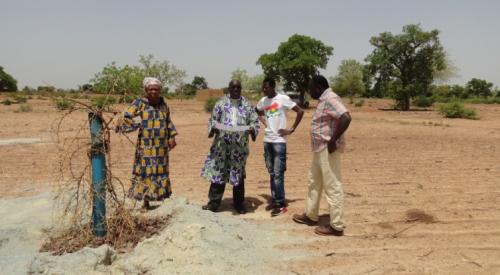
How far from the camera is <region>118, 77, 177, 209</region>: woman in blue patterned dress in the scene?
4.79 m

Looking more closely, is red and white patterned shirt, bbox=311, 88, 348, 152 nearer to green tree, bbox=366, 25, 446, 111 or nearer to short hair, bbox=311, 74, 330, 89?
short hair, bbox=311, 74, 330, 89

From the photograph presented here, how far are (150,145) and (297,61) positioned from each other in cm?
2676

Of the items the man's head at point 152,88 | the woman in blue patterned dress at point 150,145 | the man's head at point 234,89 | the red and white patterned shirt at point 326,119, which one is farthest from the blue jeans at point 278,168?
the man's head at point 152,88

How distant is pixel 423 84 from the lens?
30.0 metres

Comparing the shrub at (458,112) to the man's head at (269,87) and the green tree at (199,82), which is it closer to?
the man's head at (269,87)

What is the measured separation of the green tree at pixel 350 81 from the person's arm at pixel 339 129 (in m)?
57.2

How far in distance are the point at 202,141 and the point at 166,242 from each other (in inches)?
330

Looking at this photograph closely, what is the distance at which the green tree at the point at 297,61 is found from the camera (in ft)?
101

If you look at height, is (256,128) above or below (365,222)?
above

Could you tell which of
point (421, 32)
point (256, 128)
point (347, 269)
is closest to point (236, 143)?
point (256, 128)

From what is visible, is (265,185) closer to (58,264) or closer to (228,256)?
(228,256)

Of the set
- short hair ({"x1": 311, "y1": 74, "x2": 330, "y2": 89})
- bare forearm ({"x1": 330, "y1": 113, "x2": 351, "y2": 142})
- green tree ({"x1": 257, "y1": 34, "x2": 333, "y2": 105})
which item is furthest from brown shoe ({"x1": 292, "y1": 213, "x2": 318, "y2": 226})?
green tree ({"x1": 257, "y1": 34, "x2": 333, "y2": 105})

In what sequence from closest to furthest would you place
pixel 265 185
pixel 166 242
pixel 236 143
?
pixel 166 242 → pixel 236 143 → pixel 265 185

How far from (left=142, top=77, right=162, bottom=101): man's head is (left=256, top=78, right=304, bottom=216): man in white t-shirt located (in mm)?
1342
